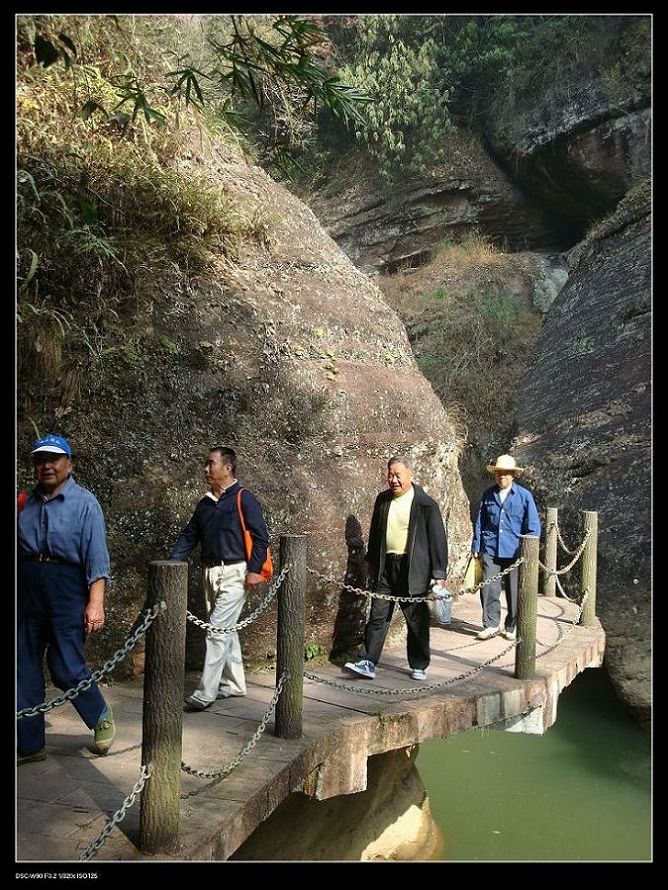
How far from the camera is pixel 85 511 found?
422 centimetres

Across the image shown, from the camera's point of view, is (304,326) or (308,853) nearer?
(308,853)

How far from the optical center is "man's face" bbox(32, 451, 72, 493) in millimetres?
4195

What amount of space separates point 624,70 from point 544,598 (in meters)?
13.4

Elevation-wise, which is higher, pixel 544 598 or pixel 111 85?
pixel 111 85

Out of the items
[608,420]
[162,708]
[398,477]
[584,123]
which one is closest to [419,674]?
[398,477]

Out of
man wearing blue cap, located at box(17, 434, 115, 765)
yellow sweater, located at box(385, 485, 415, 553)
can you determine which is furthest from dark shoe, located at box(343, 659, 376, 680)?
man wearing blue cap, located at box(17, 434, 115, 765)

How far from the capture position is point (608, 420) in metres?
11.9

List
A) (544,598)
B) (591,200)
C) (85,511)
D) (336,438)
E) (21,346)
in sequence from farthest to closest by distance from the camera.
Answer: (591,200)
(544,598)
(336,438)
(21,346)
(85,511)

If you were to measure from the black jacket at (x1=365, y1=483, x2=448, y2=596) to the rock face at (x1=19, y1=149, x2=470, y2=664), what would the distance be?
59 centimetres

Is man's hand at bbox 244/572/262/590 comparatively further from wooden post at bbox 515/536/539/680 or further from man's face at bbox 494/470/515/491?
man's face at bbox 494/470/515/491

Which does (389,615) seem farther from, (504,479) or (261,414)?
(504,479)

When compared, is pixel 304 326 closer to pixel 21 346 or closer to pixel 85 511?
pixel 21 346

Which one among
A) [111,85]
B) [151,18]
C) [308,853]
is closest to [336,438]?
[308,853]

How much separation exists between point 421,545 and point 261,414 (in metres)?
1.69
